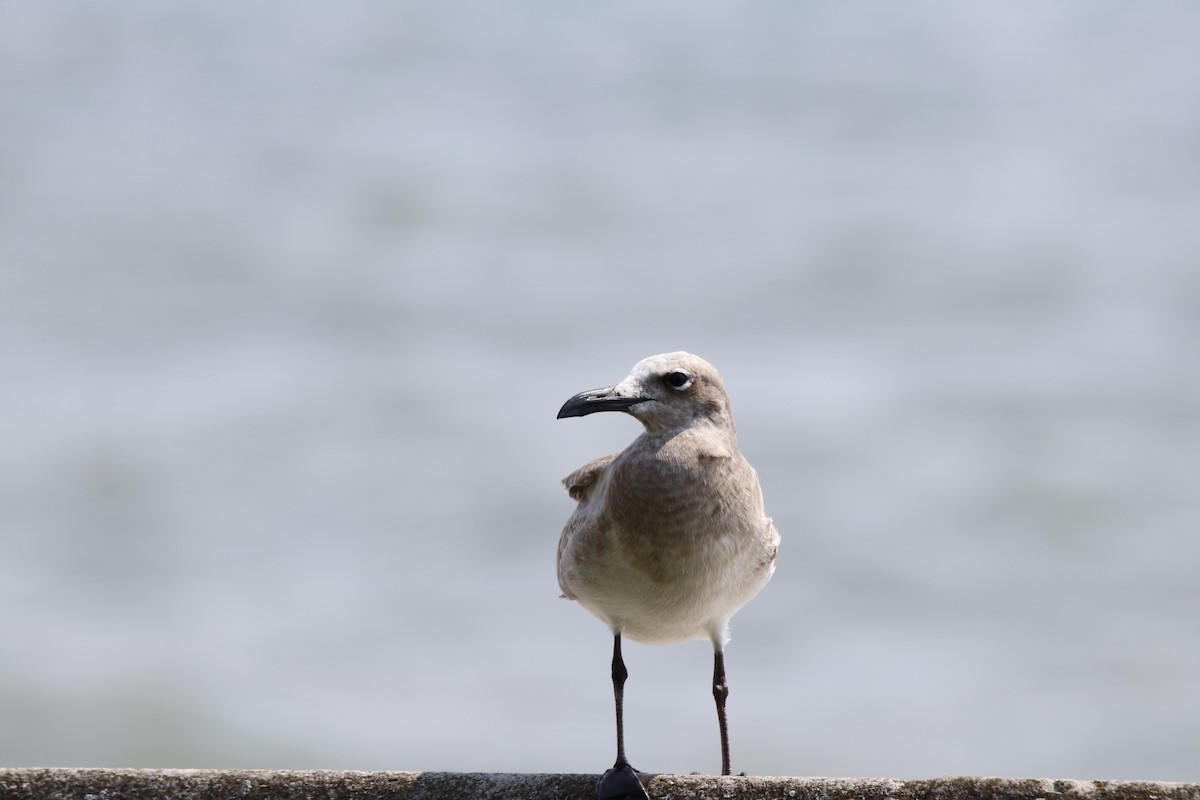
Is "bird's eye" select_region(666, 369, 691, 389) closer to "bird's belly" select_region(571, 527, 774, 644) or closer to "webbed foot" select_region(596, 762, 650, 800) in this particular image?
"bird's belly" select_region(571, 527, 774, 644)

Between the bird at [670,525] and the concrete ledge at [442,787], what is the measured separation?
118cm

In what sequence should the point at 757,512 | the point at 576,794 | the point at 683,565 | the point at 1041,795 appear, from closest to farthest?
the point at 1041,795 < the point at 576,794 < the point at 683,565 < the point at 757,512

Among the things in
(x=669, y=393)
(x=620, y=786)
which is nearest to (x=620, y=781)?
(x=620, y=786)

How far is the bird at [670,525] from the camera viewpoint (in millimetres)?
5031

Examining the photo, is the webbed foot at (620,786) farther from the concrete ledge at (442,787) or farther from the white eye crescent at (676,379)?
the white eye crescent at (676,379)

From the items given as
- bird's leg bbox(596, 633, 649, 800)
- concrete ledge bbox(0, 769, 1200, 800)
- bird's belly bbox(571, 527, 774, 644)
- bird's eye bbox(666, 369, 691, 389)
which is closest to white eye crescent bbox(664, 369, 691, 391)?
→ bird's eye bbox(666, 369, 691, 389)

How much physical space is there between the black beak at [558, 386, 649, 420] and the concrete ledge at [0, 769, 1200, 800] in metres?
1.67

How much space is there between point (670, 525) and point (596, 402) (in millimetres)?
569

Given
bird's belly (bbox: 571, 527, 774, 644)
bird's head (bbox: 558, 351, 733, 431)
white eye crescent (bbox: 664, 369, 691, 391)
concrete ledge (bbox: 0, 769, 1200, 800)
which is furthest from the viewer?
white eye crescent (bbox: 664, 369, 691, 391)

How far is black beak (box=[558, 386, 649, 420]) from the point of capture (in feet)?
16.5

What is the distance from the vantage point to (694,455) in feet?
17.1

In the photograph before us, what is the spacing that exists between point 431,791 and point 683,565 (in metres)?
1.66

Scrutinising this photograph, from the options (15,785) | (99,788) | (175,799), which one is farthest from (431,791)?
(15,785)

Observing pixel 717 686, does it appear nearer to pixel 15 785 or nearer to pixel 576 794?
pixel 576 794
